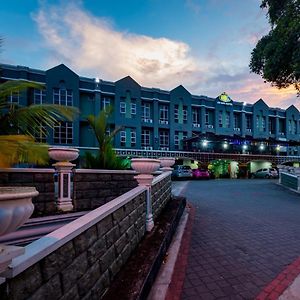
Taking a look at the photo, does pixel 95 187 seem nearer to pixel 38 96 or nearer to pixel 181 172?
pixel 181 172

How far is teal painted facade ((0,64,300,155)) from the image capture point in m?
30.7

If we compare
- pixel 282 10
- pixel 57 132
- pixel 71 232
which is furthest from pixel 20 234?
pixel 57 132

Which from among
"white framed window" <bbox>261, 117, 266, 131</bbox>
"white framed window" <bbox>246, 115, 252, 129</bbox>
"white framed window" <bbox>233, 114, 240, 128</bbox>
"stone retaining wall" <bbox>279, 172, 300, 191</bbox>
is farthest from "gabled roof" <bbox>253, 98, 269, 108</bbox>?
"stone retaining wall" <bbox>279, 172, 300, 191</bbox>

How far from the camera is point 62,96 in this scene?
3072cm

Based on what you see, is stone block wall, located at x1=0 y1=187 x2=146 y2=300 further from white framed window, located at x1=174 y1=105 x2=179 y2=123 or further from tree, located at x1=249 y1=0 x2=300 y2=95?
white framed window, located at x1=174 y1=105 x2=179 y2=123

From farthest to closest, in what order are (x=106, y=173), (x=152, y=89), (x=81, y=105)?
(x=152, y=89), (x=81, y=105), (x=106, y=173)

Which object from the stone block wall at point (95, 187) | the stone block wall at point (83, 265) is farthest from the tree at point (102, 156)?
the stone block wall at point (83, 265)

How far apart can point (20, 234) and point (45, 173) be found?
6.26 ft

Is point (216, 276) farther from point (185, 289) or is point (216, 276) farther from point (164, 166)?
point (164, 166)

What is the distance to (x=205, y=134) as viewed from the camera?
37188mm

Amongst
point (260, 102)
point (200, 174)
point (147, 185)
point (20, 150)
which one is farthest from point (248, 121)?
point (20, 150)

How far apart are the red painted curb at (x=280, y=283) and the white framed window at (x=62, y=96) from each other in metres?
29.0

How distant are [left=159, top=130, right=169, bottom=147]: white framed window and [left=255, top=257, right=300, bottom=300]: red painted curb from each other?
105ft

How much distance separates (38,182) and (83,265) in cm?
544
